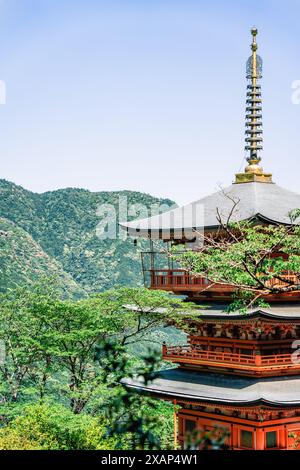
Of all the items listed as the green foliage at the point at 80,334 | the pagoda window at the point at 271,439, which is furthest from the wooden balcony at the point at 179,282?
the pagoda window at the point at 271,439

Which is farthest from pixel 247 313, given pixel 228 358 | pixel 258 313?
pixel 228 358

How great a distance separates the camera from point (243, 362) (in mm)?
24062

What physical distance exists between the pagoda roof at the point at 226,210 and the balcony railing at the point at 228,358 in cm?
400

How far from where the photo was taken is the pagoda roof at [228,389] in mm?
22753

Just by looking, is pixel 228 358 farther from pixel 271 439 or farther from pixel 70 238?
pixel 70 238

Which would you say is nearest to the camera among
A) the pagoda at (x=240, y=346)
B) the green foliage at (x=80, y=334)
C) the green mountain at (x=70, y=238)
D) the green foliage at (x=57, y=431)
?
the green foliage at (x=57, y=431)

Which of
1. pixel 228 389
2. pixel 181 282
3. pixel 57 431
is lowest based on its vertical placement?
pixel 57 431

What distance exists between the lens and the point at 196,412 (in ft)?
Result: 83.3

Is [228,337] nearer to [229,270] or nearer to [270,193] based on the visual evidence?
[270,193]

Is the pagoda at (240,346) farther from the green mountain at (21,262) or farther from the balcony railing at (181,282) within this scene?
the green mountain at (21,262)

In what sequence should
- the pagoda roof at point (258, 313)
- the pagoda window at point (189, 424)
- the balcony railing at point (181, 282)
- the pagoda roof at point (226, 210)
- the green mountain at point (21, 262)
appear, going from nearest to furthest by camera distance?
the pagoda roof at point (258, 313)
the pagoda roof at point (226, 210)
the balcony railing at point (181, 282)
the pagoda window at point (189, 424)
the green mountain at point (21, 262)

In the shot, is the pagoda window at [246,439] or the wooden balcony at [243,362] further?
the wooden balcony at [243,362]

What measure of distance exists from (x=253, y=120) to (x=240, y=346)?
8098 millimetres

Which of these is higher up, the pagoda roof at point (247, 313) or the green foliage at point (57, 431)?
the pagoda roof at point (247, 313)
